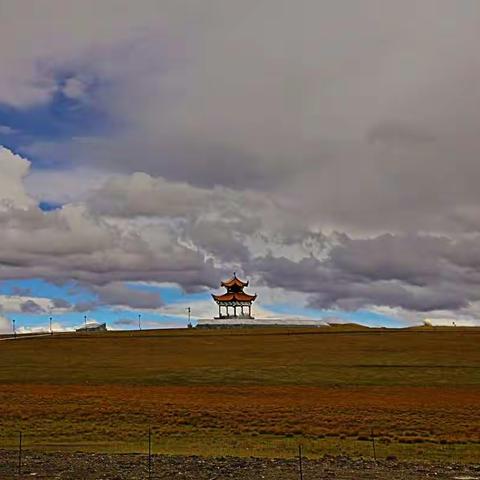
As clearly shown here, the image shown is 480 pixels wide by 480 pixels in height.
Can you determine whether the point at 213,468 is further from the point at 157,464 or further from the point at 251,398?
the point at 251,398

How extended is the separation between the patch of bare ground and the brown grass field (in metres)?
3.60

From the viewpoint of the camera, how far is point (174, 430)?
48000 mm

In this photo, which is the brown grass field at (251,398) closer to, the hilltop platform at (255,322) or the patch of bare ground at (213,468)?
the patch of bare ground at (213,468)

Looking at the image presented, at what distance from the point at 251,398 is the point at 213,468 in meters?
32.2

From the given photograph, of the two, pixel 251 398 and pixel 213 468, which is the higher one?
pixel 251 398

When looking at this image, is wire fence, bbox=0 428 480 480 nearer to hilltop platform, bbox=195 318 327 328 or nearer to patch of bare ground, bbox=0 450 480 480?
patch of bare ground, bbox=0 450 480 480

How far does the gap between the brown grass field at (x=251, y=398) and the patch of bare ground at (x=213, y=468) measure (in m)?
3.60

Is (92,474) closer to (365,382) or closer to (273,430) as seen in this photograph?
(273,430)

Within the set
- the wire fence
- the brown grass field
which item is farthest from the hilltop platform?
the wire fence

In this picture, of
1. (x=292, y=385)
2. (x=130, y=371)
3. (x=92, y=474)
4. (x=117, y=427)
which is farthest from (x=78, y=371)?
(x=92, y=474)

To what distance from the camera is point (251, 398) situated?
64.9 metres

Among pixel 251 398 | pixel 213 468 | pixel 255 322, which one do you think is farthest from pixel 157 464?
pixel 255 322

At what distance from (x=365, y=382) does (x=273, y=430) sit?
116 feet

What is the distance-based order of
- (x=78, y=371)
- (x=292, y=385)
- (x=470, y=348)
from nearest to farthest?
(x=292, y=385) → (x=78, y=371) → (x=470, y=348)
